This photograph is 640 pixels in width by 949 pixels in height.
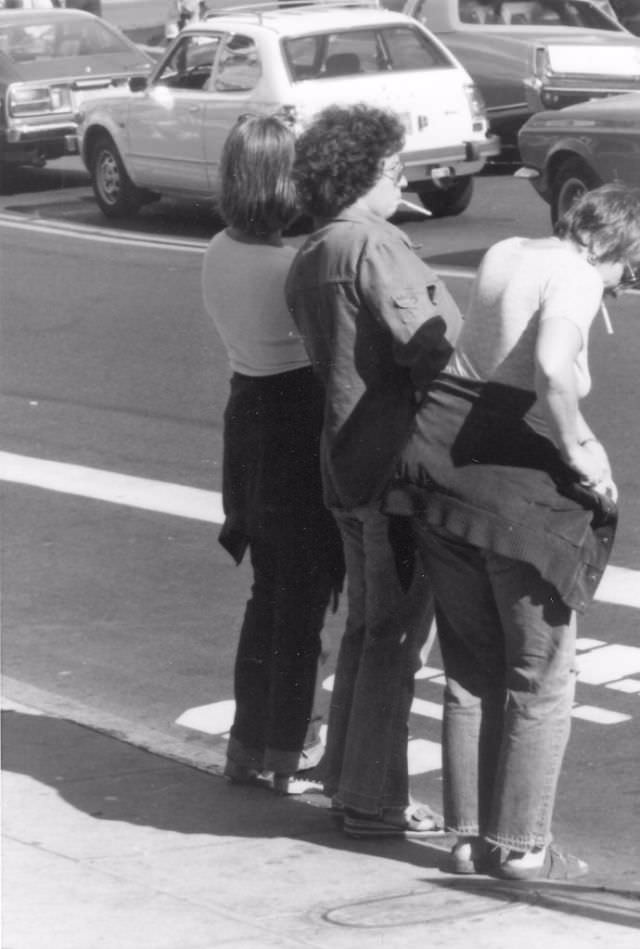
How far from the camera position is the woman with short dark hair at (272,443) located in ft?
17.3

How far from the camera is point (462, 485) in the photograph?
4.63 meters

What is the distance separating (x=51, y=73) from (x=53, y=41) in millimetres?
808

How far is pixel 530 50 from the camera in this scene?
19.9 m

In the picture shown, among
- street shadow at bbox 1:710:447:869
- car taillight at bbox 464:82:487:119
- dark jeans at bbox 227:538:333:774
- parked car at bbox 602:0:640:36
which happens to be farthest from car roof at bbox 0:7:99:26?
dark jeans at bbox 227:538:333:774

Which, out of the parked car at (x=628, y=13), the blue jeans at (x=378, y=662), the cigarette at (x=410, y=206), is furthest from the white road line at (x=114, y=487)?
the parked car at (x=628, y=13)

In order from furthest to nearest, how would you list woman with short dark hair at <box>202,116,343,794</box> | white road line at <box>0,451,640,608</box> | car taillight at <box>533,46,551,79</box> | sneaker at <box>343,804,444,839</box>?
car taillight at <box>533,46,551,79</box> → white road line at <box>0,451,640,608</box> → woman with short dark hair at <box>202,116,343,794</box> → sneaker at <box>343,804,444,839</box>

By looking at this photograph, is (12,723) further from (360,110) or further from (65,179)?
(65,179)

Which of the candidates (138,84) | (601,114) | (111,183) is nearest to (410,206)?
(601,114)

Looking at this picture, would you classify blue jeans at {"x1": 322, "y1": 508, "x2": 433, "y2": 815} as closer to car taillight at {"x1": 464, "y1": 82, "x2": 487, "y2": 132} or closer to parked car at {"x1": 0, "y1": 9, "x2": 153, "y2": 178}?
car taillight at {"x1": 464, "y1": 82, "x2": 487, "y2": 132}

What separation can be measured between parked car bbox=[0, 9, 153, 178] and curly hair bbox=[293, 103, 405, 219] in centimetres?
1653

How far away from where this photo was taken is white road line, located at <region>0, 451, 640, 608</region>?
9039 mm

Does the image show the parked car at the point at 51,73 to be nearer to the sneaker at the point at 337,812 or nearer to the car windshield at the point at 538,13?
the car windshield at the point at 538,13

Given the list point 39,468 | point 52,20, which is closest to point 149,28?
point 52,20

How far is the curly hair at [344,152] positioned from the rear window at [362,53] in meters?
12.4
